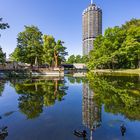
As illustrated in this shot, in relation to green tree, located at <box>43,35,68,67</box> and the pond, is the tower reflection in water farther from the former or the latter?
green tree, located at <box>43,35,68,67</box>

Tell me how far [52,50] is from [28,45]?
7.94m

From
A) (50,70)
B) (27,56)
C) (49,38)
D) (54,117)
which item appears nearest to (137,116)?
(54,117)

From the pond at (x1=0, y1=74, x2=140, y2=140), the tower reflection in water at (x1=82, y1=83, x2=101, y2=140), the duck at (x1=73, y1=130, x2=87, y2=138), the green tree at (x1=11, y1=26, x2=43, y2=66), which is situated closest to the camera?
the duck at (x1=73, y1=130, x2=87, y2=138)

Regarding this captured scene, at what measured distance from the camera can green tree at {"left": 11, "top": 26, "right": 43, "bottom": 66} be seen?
59.1 m

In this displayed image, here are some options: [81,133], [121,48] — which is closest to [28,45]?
[121,48]

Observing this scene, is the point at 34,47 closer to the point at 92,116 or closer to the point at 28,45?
the point at 28,45

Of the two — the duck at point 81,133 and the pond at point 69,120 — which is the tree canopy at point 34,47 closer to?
the pond at point 69,120

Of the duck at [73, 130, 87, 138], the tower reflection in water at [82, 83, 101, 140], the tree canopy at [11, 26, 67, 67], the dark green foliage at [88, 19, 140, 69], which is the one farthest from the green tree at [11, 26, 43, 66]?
the duck at [73, 130, 87, 138]

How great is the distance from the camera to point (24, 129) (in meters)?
11.0

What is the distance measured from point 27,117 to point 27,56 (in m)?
47.0

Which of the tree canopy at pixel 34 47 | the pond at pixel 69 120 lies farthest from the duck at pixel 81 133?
the tree canopy at pixel 34 47

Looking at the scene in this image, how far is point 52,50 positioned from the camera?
63281 mm

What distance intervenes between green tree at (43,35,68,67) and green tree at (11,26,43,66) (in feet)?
7.52

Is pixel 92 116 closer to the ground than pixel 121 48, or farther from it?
closer to the ground
